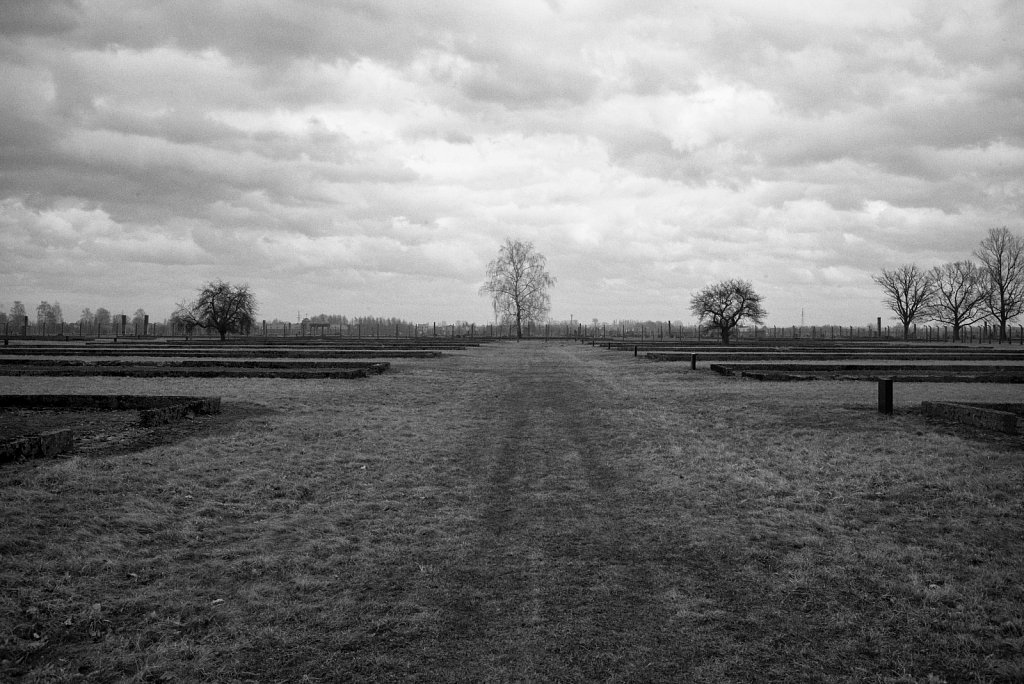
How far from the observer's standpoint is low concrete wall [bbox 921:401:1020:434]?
9.56 metres

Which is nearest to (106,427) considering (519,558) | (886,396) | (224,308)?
(519,558)

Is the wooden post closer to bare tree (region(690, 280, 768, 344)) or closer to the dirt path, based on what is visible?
the dirt path

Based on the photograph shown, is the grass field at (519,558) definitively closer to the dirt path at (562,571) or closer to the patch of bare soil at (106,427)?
the dirt path at (562,571)

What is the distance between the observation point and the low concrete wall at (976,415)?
31.4ft

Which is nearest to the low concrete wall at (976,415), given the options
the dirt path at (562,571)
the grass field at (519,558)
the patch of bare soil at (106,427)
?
the grass field at (519,558)

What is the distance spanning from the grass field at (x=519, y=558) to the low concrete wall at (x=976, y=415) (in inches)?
13.2

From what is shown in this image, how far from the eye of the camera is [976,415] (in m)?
10.1

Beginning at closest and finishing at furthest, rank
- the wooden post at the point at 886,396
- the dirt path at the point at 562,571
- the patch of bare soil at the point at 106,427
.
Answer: the dirt path at the point at 562,571 → the patch of bare soil at the point at 106,427 → the wooden post at the point at 886,396

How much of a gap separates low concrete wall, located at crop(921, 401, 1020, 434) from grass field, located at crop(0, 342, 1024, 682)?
0.34 m

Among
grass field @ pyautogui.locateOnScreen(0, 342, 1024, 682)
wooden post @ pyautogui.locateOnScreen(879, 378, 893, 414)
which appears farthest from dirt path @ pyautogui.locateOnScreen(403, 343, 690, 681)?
wooden post @ pyautogui.locateOnScreen(879, 378, 893, 414)

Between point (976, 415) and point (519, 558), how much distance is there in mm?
9223

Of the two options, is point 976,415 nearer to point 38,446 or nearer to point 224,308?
point 38,446

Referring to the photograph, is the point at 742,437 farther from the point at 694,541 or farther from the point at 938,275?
the point at 938,275

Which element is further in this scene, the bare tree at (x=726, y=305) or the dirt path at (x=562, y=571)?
the bare tree at (x=726, y=305)
